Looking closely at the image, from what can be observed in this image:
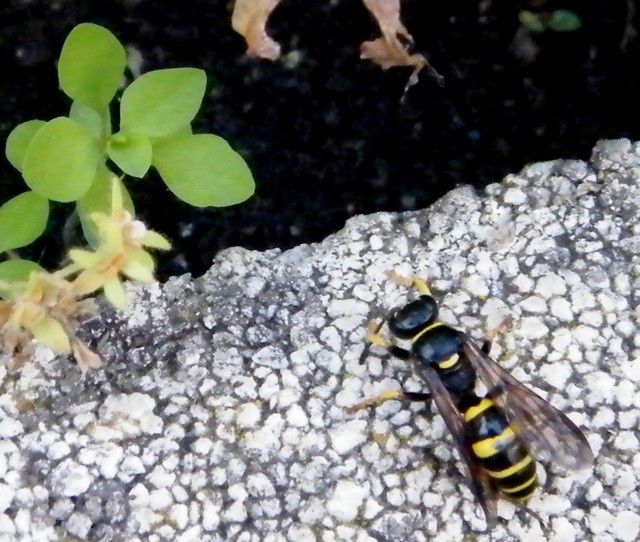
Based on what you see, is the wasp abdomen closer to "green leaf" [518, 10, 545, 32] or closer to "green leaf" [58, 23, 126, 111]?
"green leaf" [58, 23, 126, 111]

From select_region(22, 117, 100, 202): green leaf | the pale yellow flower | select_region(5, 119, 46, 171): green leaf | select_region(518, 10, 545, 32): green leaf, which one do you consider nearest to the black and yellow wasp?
the pale yellow flower

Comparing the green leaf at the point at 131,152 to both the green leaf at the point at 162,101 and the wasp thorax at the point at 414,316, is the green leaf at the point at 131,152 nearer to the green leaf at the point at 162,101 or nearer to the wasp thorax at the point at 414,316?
the green leaf at the point at 162,101

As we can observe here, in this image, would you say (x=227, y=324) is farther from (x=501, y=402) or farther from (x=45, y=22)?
(x=45, y=22)

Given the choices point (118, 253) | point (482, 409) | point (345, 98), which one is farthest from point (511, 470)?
point (345, 98)

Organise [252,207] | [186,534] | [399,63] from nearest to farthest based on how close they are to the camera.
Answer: [186,534], [399,63], [252,207]

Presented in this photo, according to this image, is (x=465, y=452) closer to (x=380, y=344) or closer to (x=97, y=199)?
(x=380, y=344)

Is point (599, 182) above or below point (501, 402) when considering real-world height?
above

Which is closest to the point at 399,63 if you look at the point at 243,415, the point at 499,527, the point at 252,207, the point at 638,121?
the point at 252,207
